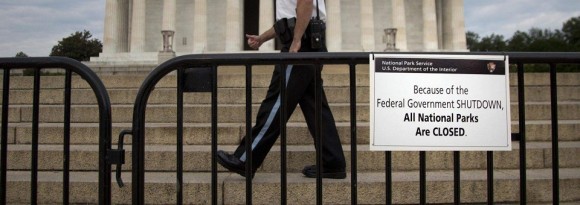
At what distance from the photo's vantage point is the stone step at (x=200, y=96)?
27.7ft

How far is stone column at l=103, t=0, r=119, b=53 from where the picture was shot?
4091 cm

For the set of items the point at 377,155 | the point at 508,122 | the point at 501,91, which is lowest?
the point at 377,155

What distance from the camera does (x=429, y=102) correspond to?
3559mm

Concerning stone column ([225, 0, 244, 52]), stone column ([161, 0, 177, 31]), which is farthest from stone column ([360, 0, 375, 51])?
stone column ([161, 0, 177, 31])

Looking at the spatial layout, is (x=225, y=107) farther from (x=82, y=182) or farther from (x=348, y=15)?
(x=348, y=15)

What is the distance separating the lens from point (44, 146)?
626cm

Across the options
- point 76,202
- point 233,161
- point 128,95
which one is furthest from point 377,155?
point 128,95

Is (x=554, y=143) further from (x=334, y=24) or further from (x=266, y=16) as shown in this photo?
(x=334, y=24)

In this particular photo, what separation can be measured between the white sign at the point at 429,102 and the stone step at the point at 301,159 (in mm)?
2056

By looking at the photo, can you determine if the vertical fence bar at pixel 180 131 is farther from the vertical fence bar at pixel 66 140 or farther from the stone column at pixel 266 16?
the stone column at pixel 266 16

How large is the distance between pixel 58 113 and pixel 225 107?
274cm

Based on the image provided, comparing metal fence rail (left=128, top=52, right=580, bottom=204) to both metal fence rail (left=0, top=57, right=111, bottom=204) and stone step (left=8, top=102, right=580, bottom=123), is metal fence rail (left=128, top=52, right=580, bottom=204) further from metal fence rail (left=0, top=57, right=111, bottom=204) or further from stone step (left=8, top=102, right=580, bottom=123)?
stone step (left=8, top=102, right=580, bottom=123)

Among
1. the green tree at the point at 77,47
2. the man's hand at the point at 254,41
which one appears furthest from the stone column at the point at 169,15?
the man's hand at the point at 254,41

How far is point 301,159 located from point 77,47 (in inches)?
2722
